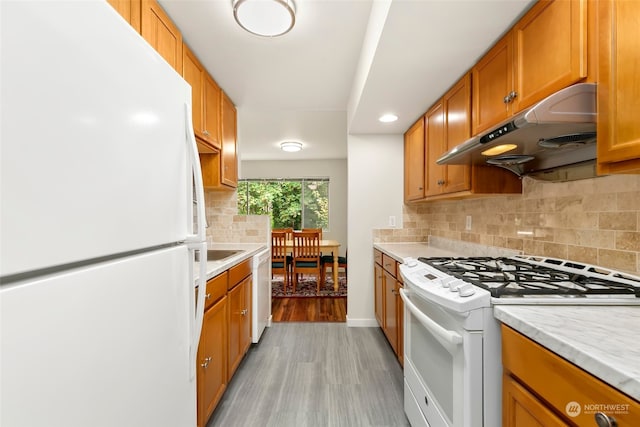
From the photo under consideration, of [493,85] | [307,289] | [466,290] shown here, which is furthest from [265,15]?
[307,289]

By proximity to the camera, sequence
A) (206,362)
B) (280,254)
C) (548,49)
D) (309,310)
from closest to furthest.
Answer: (548,49), (206,362), (309,310), (280,254)

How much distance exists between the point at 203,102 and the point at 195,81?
0.16m

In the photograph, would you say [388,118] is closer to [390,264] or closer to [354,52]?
[354,52]

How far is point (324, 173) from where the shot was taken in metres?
6.61

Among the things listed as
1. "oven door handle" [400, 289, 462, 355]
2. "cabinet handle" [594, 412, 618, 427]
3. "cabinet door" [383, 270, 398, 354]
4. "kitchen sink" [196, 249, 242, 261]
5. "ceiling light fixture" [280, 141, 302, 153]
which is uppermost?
"ceiling light fixture" [280, 141, 302, 153]

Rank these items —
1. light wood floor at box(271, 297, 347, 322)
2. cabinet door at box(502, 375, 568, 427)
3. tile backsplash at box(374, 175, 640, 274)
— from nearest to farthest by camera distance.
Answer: cabinet door at box(502, 375, 568, 427), tile backsplash at box(374, 175, 640, 274), light wood floor at box(271, 297, 347, 322)

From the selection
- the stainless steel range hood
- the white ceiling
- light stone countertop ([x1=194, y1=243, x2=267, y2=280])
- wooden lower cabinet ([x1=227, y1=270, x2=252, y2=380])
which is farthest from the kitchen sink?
the stainless steel range hood

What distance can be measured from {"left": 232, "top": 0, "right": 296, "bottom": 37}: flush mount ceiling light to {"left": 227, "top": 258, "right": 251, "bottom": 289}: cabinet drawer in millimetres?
1442

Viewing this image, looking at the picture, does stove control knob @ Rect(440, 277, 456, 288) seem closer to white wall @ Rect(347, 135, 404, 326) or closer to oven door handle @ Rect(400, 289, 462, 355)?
oven door handle @ Rect(400, 289, 462, 355)

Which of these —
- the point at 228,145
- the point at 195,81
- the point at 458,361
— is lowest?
the point at 458,361

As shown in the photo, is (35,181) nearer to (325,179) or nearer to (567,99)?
(567,99)

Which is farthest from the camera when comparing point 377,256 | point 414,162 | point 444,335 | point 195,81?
point 377,256

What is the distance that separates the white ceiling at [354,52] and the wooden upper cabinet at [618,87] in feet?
1.50

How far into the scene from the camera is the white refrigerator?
428 mm
